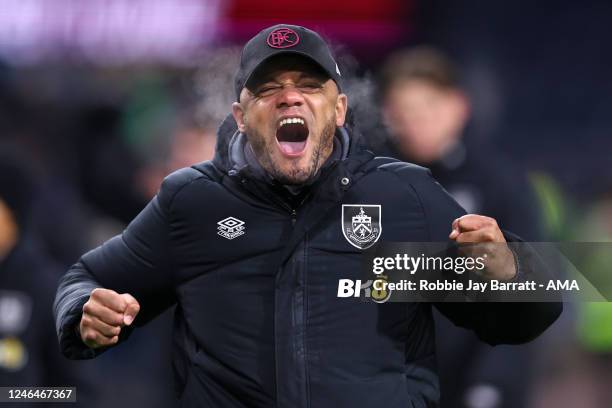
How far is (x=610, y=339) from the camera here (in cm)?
467

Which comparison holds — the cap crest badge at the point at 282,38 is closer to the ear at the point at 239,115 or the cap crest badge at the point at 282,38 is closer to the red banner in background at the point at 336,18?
the ear at the point at 239,115

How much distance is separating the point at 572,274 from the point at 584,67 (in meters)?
2.23

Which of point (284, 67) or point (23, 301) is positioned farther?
point (23, 301)

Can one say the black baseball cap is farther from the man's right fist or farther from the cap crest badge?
the man's right fist

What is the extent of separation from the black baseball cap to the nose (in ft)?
0.25

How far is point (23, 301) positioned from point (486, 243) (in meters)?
→ 2.55

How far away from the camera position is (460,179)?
4516 mm

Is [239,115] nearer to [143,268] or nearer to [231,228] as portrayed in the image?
[231,228]

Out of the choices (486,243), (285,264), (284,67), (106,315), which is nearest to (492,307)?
(486,243)

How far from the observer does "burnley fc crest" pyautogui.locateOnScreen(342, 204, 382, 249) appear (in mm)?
2506

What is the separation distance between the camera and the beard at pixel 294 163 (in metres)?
2.51

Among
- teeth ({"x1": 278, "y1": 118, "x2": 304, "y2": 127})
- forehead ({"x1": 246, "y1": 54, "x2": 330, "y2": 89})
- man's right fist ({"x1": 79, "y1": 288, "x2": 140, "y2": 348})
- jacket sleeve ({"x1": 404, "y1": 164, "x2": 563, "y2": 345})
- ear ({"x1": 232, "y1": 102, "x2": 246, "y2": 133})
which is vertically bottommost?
man's right fist ({"x1": 79, "y1": 288, "x2": 140, "y2": 348})

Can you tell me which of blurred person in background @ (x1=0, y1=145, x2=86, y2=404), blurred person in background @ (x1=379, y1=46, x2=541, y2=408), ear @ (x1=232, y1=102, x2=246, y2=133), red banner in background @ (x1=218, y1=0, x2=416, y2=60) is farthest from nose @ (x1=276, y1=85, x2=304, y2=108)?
red banner in background @ (x1=218, y1=0, x2=416, y2=60)

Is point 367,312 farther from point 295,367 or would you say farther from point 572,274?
point 572,274
